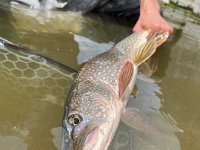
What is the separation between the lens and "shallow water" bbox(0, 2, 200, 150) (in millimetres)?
2262

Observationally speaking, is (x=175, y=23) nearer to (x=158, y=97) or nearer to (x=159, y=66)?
(x=159, y=66)

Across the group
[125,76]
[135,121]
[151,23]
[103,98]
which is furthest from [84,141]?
[151,23]

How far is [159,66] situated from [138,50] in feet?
1.86

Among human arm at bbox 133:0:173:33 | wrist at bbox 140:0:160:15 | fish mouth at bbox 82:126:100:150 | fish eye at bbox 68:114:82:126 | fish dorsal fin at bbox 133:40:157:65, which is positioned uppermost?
wrist at bbox 140:0:160:15

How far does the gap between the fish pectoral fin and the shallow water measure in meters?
0.08

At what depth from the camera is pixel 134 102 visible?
263cm

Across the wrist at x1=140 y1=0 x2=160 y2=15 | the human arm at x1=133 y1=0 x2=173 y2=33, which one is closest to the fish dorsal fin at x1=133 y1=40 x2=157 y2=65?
the human arm at x1=133 y1=0 x2=173 y2=33

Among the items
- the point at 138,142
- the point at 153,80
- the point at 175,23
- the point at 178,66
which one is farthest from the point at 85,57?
the point at 175,23

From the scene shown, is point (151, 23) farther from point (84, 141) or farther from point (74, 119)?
point (84, 141)

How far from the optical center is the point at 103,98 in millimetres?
2146

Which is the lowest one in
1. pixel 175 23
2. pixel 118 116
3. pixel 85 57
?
pixel 175 23

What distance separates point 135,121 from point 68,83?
24.7 inches

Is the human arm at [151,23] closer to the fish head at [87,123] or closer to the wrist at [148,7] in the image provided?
the wrist at [148,7]

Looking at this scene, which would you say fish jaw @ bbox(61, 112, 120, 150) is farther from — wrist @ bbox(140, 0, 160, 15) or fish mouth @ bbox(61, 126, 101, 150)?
wrist @ bbox(140, 0, 160, 15)
